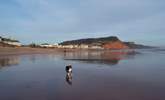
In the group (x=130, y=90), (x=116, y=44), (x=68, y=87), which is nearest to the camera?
(x=130, y=90)

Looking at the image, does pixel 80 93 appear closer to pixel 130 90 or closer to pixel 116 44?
pixel 130 90

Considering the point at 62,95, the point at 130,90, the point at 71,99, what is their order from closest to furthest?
the point at 71,99 < the point at 62,95 < the point at 130,90

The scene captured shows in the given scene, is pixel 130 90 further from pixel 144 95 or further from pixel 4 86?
pixel 4 86

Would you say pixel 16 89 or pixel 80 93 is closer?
pixel 80 93

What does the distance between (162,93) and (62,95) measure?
4.51 m

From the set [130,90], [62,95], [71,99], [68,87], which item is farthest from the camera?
[68,87]

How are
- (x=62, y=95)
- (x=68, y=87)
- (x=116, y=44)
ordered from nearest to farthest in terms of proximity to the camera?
(x=62, y=95)
(x=68, y=87)
(x=116, y=44)

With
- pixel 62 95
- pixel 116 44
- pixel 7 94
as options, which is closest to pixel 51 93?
pixel 62 95

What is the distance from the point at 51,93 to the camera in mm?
8930

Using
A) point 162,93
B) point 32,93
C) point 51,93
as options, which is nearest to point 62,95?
point 51,93

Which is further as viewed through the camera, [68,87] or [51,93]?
[68,87]

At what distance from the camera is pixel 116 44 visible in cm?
16688

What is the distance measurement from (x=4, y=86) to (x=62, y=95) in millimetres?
3739

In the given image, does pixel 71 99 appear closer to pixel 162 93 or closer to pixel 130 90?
pixel 130 90
